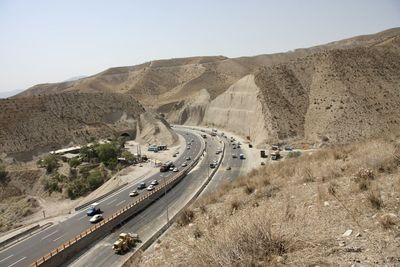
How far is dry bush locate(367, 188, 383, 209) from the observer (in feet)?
32.5

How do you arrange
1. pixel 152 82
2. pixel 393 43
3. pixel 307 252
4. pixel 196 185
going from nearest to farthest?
pixel 307 252, pixel 196 185, pixel 393 43, pixel 152 82

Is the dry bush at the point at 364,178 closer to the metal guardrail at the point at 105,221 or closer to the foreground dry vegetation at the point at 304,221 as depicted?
the foreground dry vegetation at the point at 304,221

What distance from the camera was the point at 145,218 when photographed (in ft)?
113

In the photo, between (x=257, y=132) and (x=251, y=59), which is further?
(x=251, y=59)

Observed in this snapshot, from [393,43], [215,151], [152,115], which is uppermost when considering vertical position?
[393,43]

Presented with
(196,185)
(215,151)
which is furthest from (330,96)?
(196,185)

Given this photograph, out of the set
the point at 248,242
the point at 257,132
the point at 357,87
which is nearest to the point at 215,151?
the point at 257,132

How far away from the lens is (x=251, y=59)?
188 metres

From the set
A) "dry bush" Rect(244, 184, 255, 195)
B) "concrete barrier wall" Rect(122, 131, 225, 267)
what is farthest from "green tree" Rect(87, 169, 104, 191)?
"dry bush" Rect(244, 184, 255, 195)

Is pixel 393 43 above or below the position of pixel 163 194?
above

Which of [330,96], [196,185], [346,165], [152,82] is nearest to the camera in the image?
[346,165]

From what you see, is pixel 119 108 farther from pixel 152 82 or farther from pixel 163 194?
pixel 152 82

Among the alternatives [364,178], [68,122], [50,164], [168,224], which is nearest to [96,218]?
[168,224]

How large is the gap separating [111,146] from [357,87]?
5022cm
